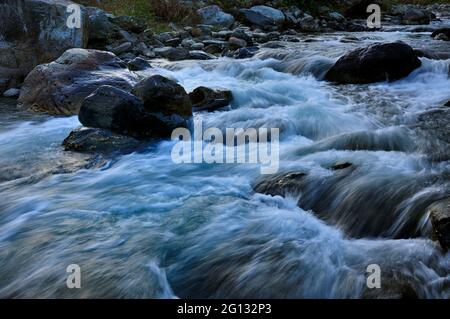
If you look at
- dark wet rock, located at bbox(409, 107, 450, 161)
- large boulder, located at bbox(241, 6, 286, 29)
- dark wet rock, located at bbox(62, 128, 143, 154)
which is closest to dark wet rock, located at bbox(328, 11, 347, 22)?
large boulder, located at bbox(241, 6, 286, 29)

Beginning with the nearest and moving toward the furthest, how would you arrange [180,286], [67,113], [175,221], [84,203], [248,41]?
[180,286] → [175,221] → [84,203] → [67,113] → [248,41]

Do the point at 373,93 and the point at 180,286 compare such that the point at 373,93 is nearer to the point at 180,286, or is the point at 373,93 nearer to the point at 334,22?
the point at 180,286

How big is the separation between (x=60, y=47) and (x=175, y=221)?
25.0ft

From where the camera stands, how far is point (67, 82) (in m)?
8.38

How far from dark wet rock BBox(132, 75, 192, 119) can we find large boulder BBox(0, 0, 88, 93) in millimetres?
4314

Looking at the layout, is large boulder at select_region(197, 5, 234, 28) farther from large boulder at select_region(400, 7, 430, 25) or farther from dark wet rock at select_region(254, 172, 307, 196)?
dark wet rock at select_region(254, 172, 307, 196)

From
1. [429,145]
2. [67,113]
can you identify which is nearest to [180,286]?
[429,145]

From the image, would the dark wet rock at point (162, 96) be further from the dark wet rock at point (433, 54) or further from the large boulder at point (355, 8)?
the large boulder at point (355, 8)

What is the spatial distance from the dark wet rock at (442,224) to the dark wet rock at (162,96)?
416 cm

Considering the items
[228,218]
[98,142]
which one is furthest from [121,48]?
[228,218]

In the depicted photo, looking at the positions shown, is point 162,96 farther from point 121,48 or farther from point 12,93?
point 121,48

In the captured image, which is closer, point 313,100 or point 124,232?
point 124,232

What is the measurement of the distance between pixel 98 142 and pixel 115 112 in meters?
0.47
